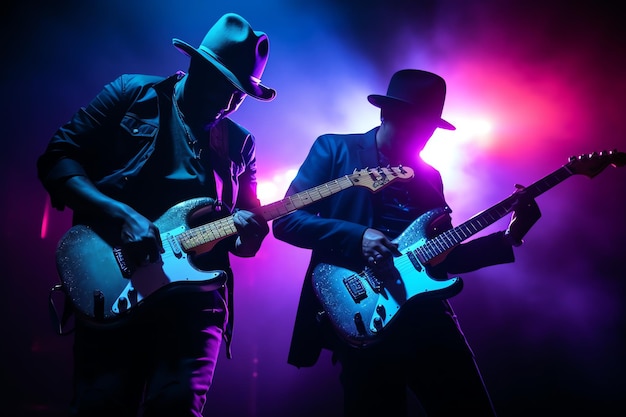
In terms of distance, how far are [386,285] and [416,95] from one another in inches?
61.6

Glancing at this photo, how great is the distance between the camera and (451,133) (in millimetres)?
4906

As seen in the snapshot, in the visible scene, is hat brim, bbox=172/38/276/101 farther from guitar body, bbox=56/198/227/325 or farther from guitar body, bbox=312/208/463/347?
guitar body, bbox=312/208/463/347

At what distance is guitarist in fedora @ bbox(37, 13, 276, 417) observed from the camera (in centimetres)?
155

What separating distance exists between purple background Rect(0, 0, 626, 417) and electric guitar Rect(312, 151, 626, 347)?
2779 millimetres

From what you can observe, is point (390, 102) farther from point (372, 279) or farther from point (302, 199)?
point (372, 279)

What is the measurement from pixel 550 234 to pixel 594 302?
3.03 feet

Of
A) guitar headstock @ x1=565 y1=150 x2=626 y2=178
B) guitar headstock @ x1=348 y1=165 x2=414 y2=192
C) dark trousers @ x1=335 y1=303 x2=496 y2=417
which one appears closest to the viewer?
dark trousers @ x1=335 y1=303 x2=496 y2=417

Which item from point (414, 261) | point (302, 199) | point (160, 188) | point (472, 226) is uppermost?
point (160, 188)

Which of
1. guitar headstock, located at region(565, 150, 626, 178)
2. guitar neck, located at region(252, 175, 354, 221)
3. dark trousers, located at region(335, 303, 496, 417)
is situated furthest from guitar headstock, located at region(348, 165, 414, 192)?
guitar headstock, located at region(565, 150, 626, 178)

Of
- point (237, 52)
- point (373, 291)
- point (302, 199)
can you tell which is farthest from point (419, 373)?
point (237, 52)

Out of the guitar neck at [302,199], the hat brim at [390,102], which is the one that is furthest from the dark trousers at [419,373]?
the hat brim at [390,102]

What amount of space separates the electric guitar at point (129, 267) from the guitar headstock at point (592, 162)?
2.61m

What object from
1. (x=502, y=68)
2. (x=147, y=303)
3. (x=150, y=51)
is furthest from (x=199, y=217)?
(x=502, y=68)

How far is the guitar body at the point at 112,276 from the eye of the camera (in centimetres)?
161
